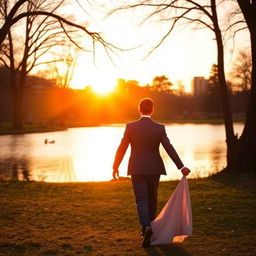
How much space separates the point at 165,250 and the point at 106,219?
2.14m

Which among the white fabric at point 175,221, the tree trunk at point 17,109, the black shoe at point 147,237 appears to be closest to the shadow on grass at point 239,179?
the white fabric at point 175,221

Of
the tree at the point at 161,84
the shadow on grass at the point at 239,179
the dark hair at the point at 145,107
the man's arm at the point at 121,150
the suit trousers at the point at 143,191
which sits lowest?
the shadow on grass at the point at 239,179

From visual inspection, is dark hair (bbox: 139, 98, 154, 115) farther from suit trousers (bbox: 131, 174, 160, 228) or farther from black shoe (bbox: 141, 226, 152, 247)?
black shoe (bbox: 141, 226, 152, 247)

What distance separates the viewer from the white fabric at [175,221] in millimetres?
5871

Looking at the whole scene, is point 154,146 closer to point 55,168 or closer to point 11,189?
point 11,189

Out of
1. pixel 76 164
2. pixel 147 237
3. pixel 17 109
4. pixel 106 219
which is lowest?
pixel 76 164

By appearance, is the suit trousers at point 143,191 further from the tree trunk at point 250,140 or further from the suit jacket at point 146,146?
the tree trunk at point 250,140

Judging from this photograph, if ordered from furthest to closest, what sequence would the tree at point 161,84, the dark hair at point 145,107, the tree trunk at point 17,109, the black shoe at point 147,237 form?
the tree at point 161,84 < the tree trunk at point 17,109 < the dark hair at point 145,107 < the black shoe at point 147,237

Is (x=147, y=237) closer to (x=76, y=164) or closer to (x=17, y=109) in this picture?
(x=76, y=164)

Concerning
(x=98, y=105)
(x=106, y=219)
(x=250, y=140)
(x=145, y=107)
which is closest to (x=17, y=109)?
(x=250, y=140)

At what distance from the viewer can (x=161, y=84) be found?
115 metres

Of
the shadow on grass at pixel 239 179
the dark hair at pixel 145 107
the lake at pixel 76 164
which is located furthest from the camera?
the lake at pixel 76 164

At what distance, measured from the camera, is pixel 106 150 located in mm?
25281

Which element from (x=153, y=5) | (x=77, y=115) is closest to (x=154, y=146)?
(x=153, y=5)
